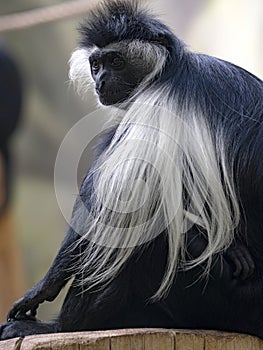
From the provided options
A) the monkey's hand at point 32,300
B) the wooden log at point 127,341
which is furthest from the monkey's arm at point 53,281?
the wooden log at point 127,341

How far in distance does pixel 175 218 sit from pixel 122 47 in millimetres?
610

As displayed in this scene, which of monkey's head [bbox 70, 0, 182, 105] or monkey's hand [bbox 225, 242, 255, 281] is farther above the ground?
monkey's head [bbox 70, 0, 182, 105]

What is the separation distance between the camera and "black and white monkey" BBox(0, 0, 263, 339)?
1.82 metres

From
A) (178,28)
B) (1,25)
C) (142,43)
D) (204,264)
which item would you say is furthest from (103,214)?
(178,28)

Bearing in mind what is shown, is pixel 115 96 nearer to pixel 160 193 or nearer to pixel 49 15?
pixel 160 193

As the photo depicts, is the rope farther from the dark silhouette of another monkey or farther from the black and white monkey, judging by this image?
the black and white monkey

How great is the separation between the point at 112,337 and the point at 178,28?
3448 millimetres

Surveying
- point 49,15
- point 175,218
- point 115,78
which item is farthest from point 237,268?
point 49,15

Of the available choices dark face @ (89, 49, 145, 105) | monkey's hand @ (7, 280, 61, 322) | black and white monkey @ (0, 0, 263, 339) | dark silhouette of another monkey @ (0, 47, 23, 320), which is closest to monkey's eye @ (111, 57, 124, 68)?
dark face @ (89, 49, 145, 105)

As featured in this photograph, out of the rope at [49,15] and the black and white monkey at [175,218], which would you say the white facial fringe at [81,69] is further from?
the rope at [49,15]

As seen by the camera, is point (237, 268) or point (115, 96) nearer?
point (237, 268)

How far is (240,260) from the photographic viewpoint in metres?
1.84

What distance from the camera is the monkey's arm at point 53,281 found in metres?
1.95

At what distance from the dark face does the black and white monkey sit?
22 centimetres
